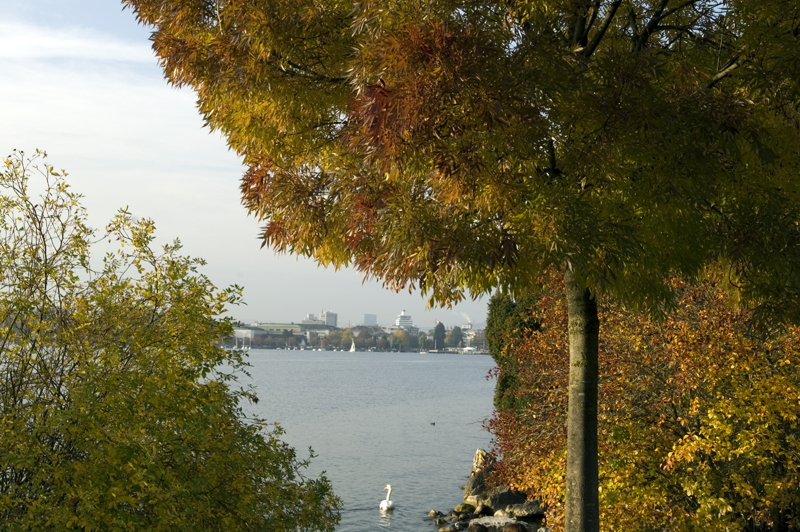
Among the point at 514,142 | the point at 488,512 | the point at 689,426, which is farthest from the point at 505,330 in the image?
the point at 514,142

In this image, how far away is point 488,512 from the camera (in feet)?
79.4

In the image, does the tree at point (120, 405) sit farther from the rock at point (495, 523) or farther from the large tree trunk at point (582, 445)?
the rock at point (495, 523)

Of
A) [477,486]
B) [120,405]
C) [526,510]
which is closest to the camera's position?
[120,405]

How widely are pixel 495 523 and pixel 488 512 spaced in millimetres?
2506

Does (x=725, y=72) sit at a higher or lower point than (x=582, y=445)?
higher

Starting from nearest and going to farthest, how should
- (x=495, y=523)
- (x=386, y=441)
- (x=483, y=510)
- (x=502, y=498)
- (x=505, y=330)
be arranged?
(x=495, y=523) → (x=505, y=330) → (x=502, y=498) → (x=483, y=510) → (x=386, y=441)

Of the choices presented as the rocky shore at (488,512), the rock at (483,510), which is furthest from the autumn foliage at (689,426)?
the rock at (483,510)

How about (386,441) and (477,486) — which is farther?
(386,441)

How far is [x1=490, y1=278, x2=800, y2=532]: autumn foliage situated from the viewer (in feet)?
30.9

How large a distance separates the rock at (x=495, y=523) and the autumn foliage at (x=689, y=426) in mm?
9081

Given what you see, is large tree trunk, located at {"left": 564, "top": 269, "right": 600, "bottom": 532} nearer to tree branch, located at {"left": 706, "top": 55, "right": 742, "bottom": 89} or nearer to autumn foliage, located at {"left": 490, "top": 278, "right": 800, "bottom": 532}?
autumn foliage, located at {"left": 490, "top": 278, "right": 800, "bottom": 532}

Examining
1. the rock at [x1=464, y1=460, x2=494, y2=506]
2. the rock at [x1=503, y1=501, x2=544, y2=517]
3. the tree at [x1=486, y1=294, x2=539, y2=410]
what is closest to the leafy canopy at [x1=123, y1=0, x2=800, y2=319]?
the tree at [x1=486, y1=294, x2=539, y2=410]

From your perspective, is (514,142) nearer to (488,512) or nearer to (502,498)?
(502,498)

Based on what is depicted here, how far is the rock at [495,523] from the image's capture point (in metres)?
21.1
